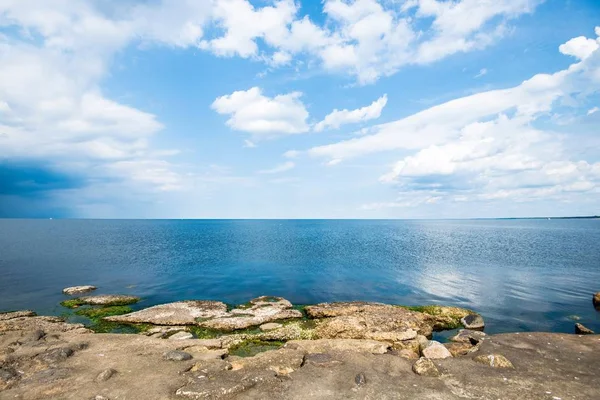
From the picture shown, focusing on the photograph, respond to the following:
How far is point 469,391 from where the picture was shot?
52.1 ft

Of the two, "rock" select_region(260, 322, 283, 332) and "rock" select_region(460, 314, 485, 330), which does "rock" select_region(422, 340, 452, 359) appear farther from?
"rock" select_region(260, 322, 283, 332)

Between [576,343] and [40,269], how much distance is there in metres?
80.1

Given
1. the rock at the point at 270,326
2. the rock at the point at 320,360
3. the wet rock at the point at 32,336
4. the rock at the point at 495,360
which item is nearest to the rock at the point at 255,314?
the rock at the point at 270,326

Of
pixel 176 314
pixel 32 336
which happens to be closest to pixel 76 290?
pixel 176 314

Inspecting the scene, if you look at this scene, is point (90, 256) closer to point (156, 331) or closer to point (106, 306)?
point (106, 306)

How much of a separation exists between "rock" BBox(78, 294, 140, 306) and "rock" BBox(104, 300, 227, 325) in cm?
690

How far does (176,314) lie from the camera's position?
1299 inches

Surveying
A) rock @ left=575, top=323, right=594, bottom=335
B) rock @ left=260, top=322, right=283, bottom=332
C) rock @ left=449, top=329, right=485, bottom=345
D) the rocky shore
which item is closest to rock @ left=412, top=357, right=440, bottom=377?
the rocky shore

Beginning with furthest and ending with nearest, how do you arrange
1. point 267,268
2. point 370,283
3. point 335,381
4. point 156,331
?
1. point 267,268
2. point 370,283
3. point 156,331
4. point 335,381

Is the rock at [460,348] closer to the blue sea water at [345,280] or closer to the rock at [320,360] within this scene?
the rock at [320,360]

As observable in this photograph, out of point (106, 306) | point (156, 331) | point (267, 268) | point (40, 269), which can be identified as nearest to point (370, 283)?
point (267, 268)

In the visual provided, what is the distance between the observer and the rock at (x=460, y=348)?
2138 cm

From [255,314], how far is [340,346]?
13326 millimetres

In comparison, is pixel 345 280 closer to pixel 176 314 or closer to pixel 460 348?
pixel 176 314
